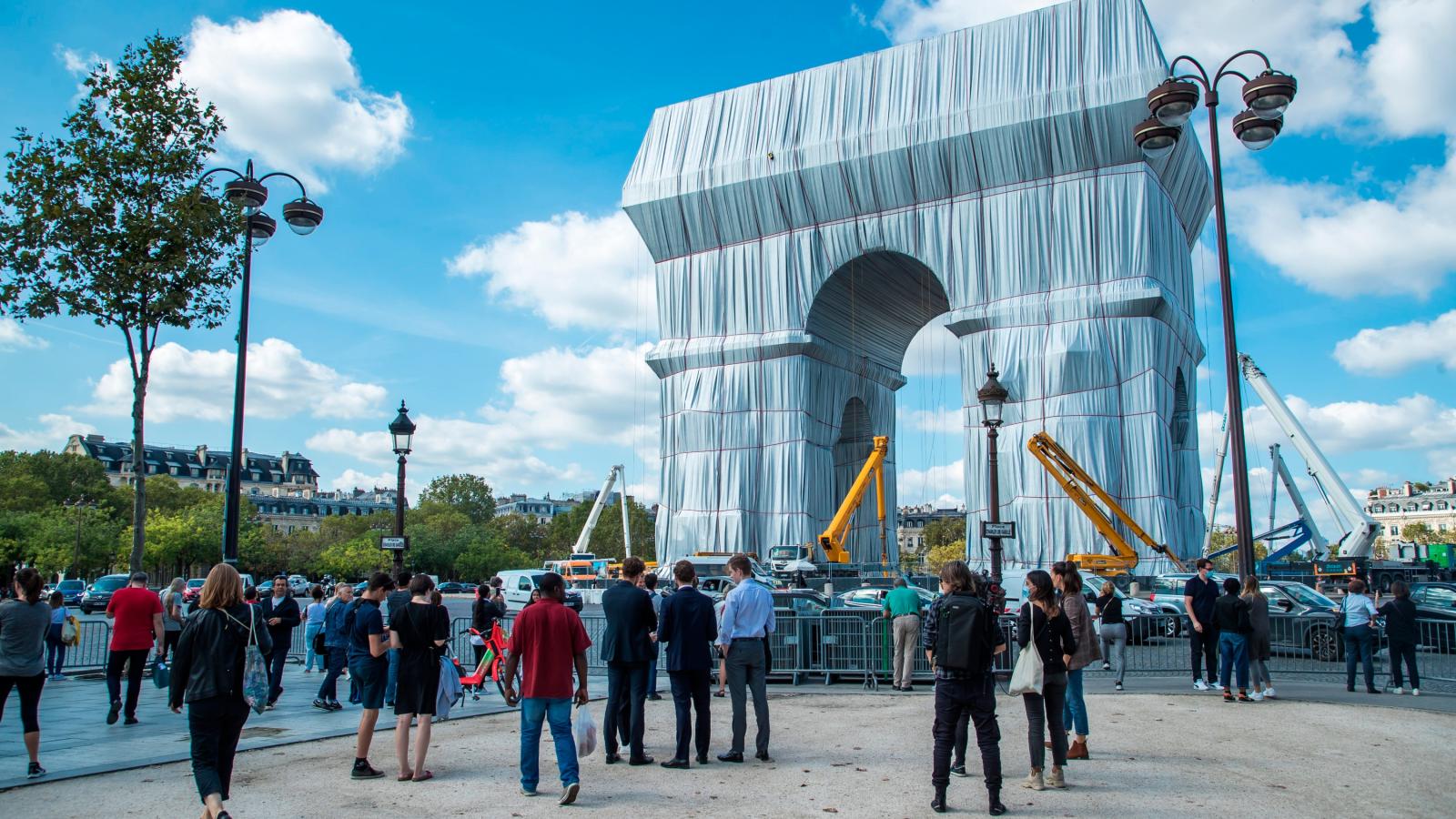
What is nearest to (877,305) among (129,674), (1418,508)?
(129,674)

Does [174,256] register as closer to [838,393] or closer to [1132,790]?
[1132,790]

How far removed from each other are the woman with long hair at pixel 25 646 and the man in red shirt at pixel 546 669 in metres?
4.02

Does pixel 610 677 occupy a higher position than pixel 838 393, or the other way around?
pixel 838 393

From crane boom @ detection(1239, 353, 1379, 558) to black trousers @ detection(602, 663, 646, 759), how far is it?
1703 inches

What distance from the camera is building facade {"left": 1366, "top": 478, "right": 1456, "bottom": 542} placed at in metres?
162

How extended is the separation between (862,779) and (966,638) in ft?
5.61

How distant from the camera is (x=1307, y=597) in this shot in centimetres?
2003

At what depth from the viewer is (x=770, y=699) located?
13836mm

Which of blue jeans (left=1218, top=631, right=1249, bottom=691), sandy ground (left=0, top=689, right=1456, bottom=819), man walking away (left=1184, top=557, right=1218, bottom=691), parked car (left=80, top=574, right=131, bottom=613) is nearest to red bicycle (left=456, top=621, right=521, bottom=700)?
sandy ground (left=0, top=689, right=1456, bottom=819)

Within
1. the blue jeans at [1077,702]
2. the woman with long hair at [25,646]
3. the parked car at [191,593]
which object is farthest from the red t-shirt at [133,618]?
the blue jeans at [1077,702]

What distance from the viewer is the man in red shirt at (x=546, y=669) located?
25.3 ft

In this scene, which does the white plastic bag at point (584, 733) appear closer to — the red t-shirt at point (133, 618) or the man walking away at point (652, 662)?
the man walking away at point (652, 662)

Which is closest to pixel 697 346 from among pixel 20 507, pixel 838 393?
pixel 838 393

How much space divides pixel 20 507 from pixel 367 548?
24122 millimetres
